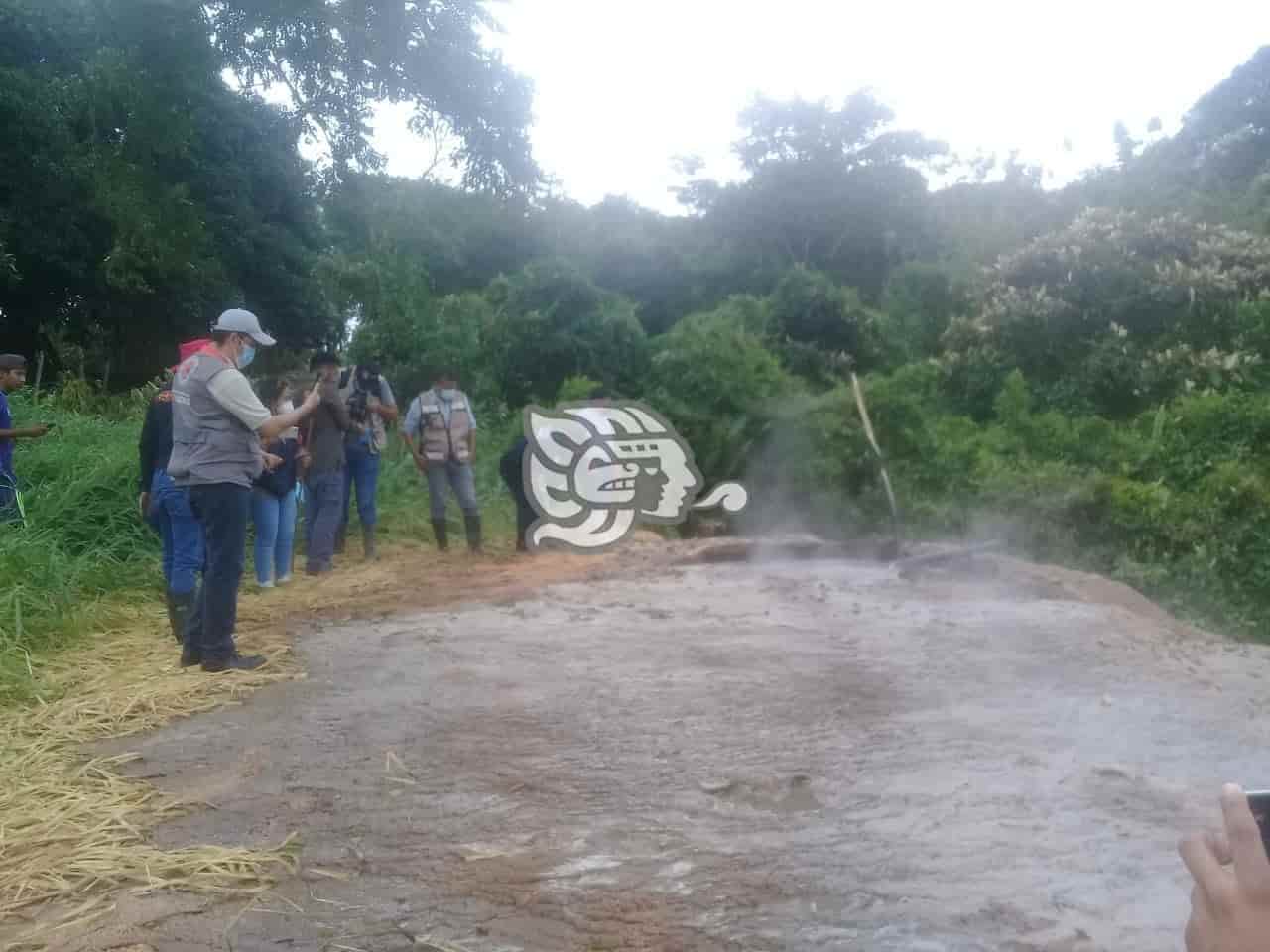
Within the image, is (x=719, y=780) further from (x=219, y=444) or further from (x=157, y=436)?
(x=157, y=436)

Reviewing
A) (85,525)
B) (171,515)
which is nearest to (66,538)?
(85,525)

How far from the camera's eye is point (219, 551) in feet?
18.4

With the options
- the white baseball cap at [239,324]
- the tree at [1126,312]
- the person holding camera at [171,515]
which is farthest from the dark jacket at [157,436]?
the tree at [1126,312]

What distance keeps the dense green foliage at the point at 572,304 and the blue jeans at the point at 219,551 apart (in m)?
1.14

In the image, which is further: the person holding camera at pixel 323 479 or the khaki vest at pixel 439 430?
the khaki vest at pixel 439 430

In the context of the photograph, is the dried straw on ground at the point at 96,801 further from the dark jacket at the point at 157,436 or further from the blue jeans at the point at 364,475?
the blue jeans at the point at 364,475

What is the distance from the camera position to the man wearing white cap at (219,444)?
555 cm

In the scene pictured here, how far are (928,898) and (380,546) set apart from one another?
7.81m

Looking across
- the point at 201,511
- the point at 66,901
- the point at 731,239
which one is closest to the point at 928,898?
the point at 66,901

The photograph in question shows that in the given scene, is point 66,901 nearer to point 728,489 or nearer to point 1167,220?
point 728,489

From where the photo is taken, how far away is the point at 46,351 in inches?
568

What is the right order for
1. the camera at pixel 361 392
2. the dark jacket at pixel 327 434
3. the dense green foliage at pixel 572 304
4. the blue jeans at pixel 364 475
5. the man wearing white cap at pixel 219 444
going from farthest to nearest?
the blue jeans at pixel 364 475, the camera at pixel 361 392, the dark jacket at pixel 327 434, the dense green foliage at pixel 572 304, the man wearing white cap at pixel 219 444

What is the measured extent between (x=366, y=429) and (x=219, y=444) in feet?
12.2

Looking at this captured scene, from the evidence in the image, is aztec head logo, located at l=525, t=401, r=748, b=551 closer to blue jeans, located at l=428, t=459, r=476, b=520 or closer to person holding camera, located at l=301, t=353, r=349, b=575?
blue jeans, located at l=428, t=459, r=476, b=520
